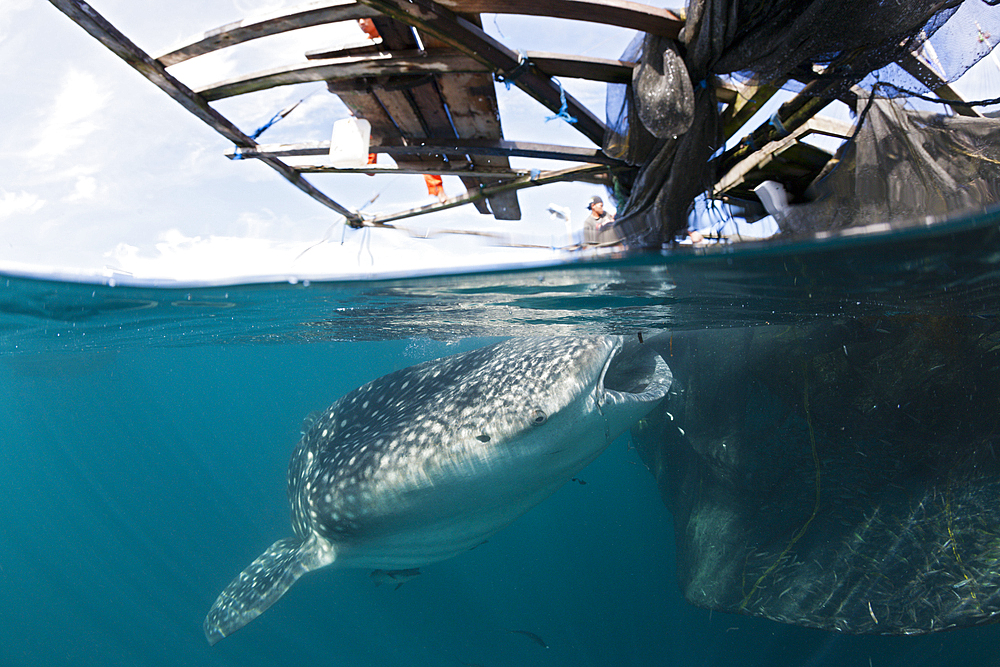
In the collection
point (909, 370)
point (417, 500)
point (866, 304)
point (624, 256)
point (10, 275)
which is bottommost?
A: point (417, 500)

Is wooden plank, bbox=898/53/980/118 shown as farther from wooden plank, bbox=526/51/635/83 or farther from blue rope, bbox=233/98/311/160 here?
blue rope, bbox=233/98/311/160

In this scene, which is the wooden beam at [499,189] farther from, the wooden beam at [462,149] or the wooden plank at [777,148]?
the wooden plank at [777,148]

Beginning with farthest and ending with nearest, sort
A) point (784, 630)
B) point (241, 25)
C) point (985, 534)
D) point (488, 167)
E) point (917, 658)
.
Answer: point (784, 630) < point (917, 658) < point (488, 167) < point (985, 534) < point (241, 25)

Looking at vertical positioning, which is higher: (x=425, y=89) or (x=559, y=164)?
(x=425, y=89)

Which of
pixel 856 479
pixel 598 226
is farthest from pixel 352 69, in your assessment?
pixel 856 479

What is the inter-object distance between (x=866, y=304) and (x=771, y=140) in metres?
2.50

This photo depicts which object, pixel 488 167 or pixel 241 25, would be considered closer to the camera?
pixel 241 25

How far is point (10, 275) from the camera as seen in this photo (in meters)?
5.34

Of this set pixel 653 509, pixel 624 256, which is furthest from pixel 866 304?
pixel 653 509

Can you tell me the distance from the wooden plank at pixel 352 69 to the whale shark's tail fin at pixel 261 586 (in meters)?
4.64

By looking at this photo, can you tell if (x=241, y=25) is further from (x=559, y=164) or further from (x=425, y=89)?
(x=559, y=164)

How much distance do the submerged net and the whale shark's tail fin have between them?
535cm

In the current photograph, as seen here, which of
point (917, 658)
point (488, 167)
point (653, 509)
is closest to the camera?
point (488, 167)

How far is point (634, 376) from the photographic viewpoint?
19.5 ft
